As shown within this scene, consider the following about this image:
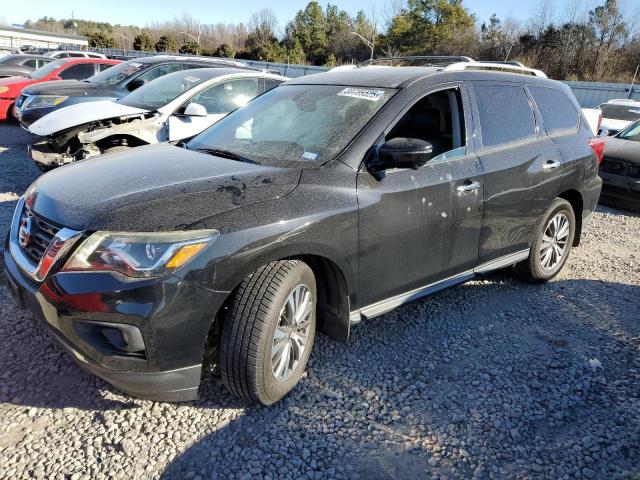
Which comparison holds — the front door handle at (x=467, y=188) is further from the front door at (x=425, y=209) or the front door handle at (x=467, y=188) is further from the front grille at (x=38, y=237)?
the front grille at (x=38, y=237)

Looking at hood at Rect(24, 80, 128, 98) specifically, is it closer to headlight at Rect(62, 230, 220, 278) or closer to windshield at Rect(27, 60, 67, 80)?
windshield at Rect(27, 60, 67, 80)

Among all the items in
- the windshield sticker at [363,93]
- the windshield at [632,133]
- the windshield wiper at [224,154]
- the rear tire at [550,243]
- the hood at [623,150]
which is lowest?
the rear tire at [550,243]

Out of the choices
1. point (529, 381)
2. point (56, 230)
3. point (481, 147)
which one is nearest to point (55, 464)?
point (56, 230)

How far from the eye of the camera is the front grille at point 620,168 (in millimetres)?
7457

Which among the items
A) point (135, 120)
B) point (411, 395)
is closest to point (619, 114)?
point (135, 120)

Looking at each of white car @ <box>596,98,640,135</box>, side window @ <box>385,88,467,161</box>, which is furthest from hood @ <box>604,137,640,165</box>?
side window @ <box>385,88,467,161</box>

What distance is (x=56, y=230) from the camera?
233cm

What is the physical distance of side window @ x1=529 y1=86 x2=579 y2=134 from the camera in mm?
4227

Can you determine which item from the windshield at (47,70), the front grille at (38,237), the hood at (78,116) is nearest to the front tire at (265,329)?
the front grille at (38,237)

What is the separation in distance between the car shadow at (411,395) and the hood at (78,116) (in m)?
3.12

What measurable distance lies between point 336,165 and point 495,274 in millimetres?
2629

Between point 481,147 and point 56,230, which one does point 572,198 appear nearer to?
point 481,147

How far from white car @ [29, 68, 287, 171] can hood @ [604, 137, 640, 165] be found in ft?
19.2

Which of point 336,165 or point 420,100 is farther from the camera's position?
point 420,100
